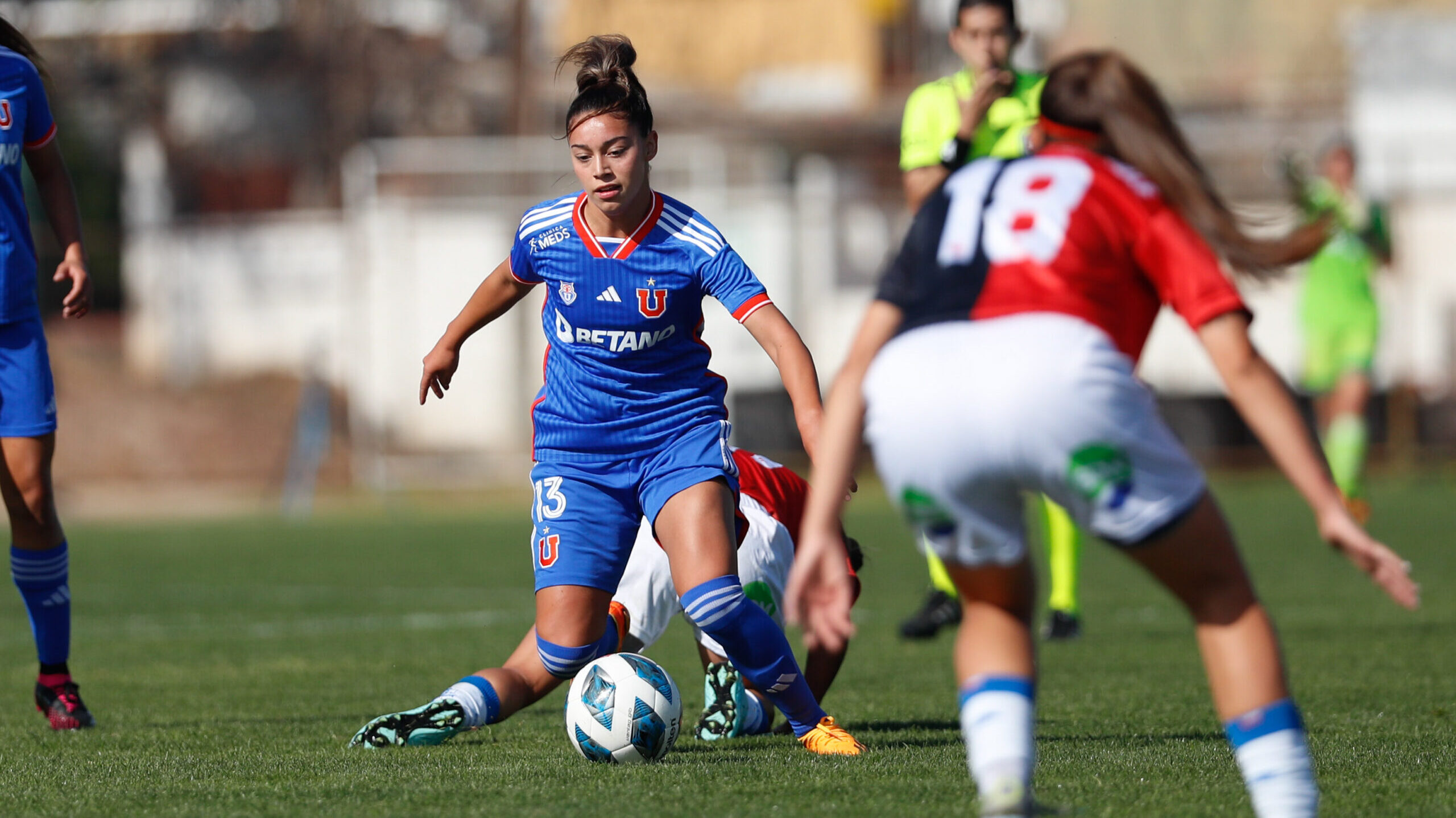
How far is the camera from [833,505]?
3.14 metres

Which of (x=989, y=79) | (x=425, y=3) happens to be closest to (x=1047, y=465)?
(x=989, y=79)

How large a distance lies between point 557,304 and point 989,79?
2.02 meters

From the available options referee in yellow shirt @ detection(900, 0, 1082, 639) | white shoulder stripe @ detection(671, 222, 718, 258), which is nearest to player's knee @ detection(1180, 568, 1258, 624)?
white shoulder stripe @ detection(671, 222, 718, 258)

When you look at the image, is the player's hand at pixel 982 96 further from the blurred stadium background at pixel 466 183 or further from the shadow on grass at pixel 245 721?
the blurred stadium background at pixel 466 183

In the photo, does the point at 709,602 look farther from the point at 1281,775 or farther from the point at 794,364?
the point at 1281,775

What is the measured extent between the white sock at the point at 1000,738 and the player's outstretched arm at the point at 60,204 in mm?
3582

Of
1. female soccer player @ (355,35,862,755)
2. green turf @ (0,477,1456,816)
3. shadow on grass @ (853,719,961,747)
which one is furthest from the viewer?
shadow on grass @ (853,719,961,747)

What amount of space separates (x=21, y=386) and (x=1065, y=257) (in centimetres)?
366

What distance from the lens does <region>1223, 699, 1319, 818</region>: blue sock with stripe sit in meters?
3.09

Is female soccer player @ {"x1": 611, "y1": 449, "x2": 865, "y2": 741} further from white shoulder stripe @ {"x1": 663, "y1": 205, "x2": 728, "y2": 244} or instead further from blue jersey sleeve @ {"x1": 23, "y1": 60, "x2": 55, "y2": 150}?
blue jersey sleeve @ {"x1": 23, "y1": 60, "x2": 55, "y2": 150}

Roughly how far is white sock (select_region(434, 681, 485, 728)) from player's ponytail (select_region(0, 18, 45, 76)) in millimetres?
2503

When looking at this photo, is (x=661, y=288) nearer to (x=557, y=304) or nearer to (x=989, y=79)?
(x=557, y=304)

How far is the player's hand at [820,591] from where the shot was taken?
3.10m

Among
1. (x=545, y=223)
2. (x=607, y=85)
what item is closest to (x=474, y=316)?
(x=545, y=223)
